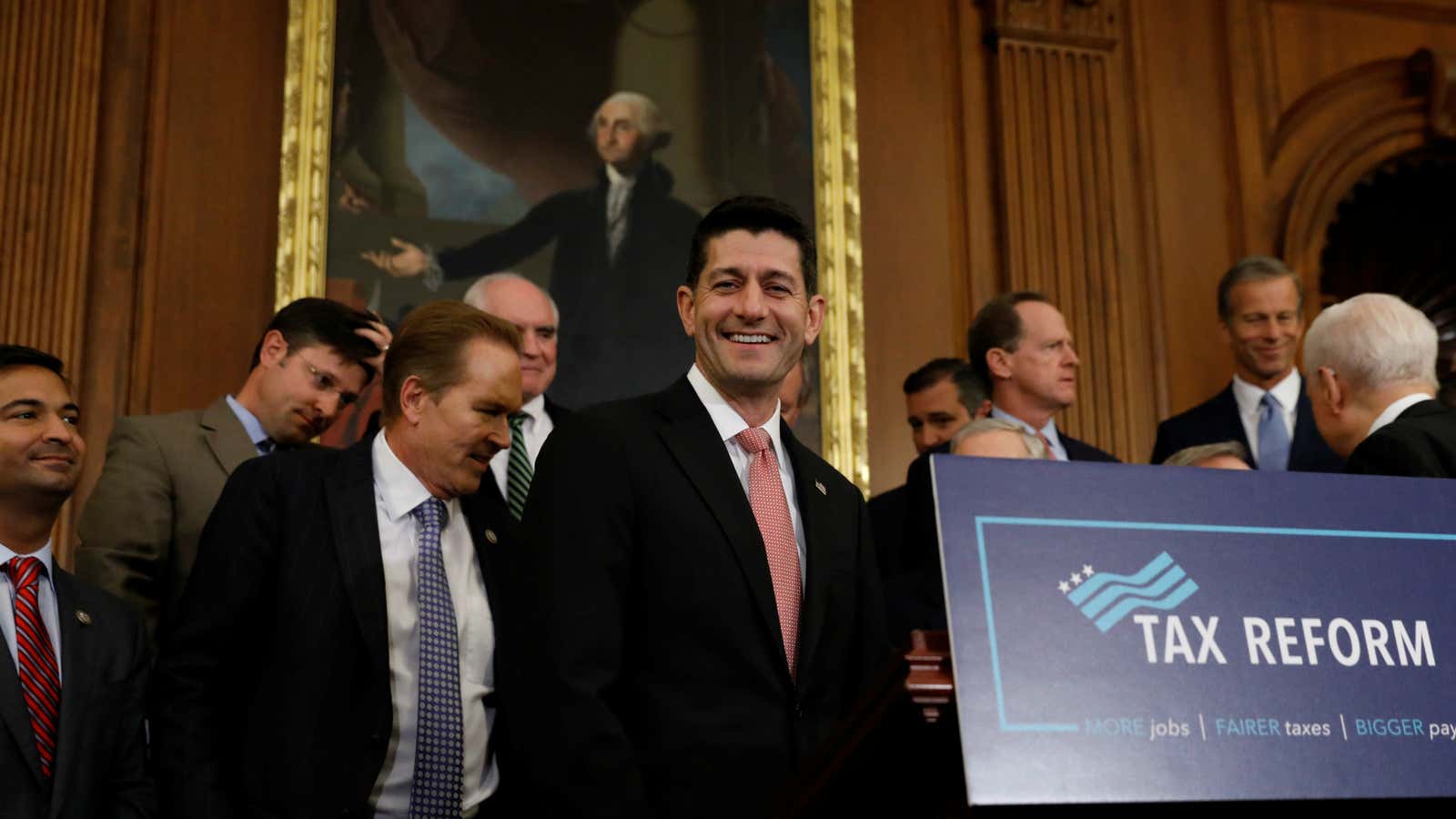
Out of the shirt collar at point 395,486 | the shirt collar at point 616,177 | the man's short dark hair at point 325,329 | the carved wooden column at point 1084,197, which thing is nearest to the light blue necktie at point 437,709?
the shirt collar at point 395,486

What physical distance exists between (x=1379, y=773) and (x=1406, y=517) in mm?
334

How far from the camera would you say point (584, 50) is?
17.5 ft

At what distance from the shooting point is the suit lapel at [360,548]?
2.54m

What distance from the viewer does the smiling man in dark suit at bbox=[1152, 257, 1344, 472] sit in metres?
4.73

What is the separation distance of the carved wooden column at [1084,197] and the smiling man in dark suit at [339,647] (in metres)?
3.36

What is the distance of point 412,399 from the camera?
9.46 ft

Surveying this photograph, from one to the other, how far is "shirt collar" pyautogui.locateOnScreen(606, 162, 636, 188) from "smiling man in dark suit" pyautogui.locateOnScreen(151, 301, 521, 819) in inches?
101

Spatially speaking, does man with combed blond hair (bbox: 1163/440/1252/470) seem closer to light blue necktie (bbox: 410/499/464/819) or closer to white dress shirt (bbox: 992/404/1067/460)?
white dress shirt (bbox: 992/404/1067/460)

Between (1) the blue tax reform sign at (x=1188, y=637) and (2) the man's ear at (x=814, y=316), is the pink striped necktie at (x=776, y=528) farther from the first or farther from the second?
(1) the blue tax reform sign at (x=1188, y=637)

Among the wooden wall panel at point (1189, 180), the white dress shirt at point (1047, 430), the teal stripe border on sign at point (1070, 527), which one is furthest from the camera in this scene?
the wooden wall panel at point (1189, 180)

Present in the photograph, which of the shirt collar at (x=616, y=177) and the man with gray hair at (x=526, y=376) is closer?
the man with gray hair at (x=526, y=376)

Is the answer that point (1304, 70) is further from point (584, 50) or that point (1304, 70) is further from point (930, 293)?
point (584, 50)

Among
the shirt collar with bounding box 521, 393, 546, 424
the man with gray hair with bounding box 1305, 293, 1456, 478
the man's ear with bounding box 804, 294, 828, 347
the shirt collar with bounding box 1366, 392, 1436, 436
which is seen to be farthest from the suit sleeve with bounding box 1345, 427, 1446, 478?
the shirt collar with bounding box 521, 393, 546, 424

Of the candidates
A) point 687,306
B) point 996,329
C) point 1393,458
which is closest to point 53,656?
point 687,306
